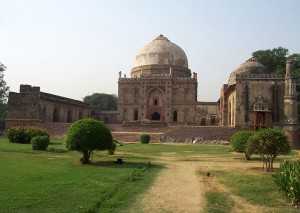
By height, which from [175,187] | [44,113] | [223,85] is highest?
[223,85]

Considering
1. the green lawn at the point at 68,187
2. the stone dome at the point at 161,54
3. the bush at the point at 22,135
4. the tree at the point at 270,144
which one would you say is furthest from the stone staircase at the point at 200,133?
the green lawn at the point at 68,187

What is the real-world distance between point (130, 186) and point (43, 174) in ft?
7.36

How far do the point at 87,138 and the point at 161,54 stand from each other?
29.9 metres

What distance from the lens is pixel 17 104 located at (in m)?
29.0

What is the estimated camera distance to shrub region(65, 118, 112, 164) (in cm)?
1116

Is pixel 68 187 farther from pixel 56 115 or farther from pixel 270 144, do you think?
pixel 56 115

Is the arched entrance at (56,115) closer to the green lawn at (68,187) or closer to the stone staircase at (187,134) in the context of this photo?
the stone staircase at (187,134)

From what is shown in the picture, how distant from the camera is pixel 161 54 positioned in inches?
1581

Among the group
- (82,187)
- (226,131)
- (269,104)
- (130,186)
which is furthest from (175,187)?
(269,104)

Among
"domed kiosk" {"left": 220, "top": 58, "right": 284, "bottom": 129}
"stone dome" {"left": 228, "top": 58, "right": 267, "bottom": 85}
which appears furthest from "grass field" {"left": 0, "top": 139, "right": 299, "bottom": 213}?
"stone dome" {"left": 228, "top": 58, "right": 267, "bottom": 85}

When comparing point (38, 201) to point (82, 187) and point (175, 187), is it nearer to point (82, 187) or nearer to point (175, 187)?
point (82, 187)

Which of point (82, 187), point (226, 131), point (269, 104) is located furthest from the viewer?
point (269, 104)

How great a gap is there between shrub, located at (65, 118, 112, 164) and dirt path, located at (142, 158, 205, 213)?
8.31 ft

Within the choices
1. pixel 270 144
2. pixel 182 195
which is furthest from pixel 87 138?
pixel 270 144
